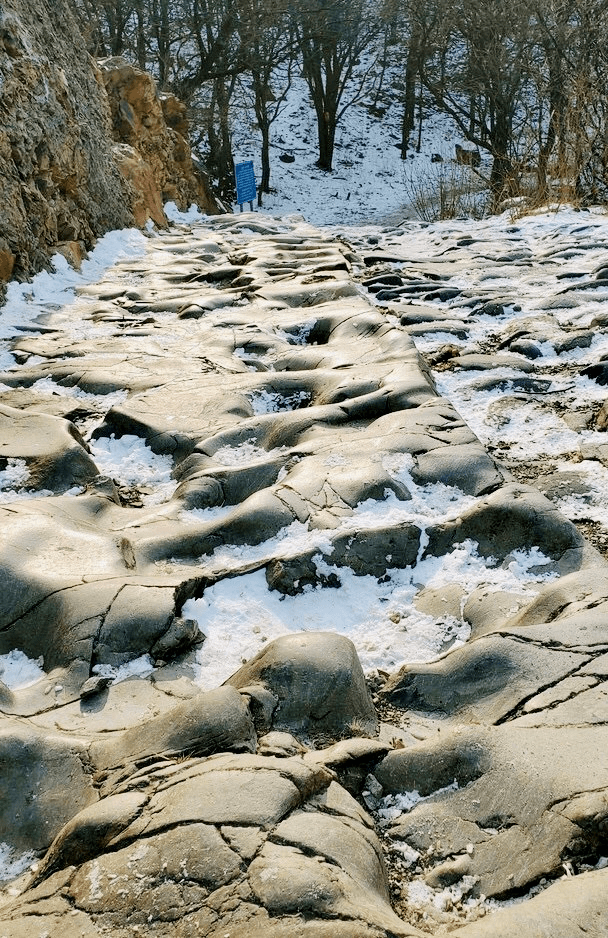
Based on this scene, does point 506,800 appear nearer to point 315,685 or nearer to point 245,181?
point 315,685

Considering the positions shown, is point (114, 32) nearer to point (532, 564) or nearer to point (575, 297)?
point (575, 297)

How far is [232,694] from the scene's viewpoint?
4.95 ft

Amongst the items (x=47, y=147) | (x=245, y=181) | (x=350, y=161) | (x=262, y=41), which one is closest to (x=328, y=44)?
(x=262, y=41)

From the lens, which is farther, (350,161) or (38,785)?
(350,161)

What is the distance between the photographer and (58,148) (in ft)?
21.2

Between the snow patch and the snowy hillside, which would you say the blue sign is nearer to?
the snowy hillside

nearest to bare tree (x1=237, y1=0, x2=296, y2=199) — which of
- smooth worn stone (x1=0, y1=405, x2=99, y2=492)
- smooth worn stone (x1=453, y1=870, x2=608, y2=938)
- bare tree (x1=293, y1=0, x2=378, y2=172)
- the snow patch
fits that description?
bare tree (x1=293, y1=0, x2=378, y2=172)

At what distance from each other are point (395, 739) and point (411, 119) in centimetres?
2145

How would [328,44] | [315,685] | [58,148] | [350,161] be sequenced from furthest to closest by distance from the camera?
1. [350,161]
2. [328,44]
3. [58,148]
4. [315,685]

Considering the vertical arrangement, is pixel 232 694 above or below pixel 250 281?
below

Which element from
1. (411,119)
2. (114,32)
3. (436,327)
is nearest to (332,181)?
(411,119)

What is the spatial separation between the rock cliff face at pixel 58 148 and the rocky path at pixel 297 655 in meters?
2.23

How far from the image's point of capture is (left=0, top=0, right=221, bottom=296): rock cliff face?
554 cm

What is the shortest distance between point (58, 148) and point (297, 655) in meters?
5.94
